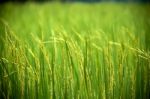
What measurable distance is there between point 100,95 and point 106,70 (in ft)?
0.40

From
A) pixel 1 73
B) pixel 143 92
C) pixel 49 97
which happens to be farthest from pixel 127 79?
pixel 1 73

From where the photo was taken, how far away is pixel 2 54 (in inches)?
52.6

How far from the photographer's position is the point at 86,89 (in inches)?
43.3

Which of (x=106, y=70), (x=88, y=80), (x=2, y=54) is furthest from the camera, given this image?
(x=2, y=54)

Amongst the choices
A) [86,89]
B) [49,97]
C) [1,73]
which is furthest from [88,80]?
[1,73]

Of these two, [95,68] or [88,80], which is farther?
[95,68]

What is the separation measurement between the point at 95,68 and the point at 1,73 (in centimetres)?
40

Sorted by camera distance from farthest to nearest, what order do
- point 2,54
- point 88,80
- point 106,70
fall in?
point 2,54 → point 106,70 → point 88,80

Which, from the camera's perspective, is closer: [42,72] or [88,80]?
[88,80]

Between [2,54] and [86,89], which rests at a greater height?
[2,54]

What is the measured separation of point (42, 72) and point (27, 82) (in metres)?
0.08

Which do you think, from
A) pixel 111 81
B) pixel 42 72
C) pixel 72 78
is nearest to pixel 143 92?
pixel 111 81

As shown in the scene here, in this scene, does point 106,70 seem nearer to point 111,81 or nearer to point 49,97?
point 111,81

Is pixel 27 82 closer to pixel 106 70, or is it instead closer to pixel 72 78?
pixel 72 78
